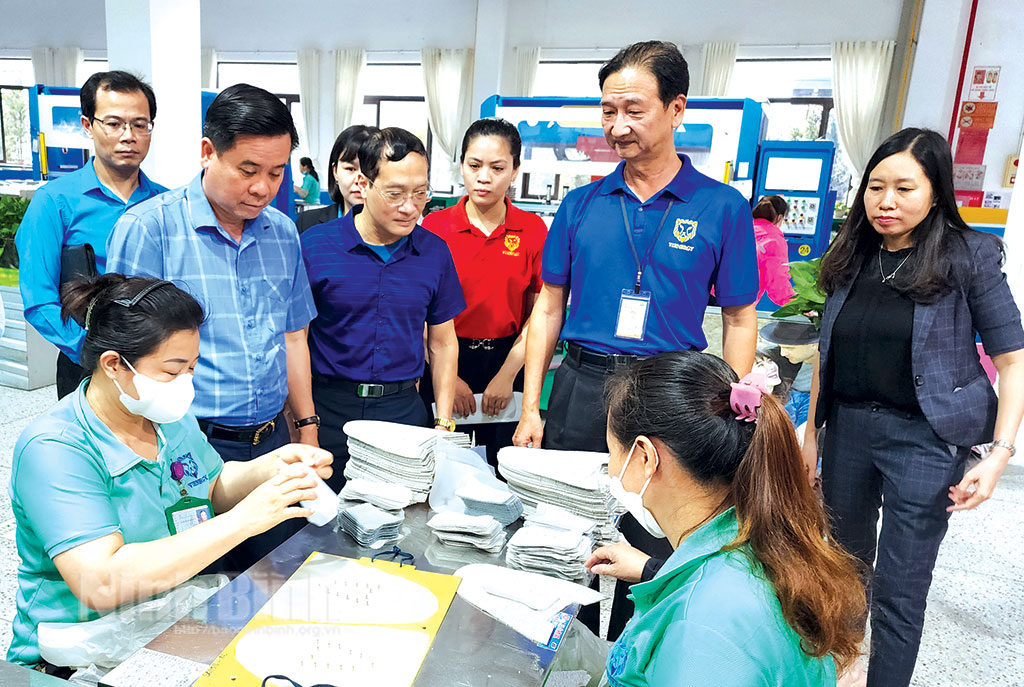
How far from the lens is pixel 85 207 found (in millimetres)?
2359

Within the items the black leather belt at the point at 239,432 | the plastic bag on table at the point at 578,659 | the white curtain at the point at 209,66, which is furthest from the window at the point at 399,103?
the plastic bag on table at the point at 578,659

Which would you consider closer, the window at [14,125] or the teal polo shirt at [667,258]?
the teal polo shirt at [667,258]

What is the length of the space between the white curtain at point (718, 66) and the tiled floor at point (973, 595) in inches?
274

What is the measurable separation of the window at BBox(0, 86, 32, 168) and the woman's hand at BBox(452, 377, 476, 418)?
13.6 meters

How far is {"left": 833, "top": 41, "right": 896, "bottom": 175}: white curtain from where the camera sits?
8.79 metres

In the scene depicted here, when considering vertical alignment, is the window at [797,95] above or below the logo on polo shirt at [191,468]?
above

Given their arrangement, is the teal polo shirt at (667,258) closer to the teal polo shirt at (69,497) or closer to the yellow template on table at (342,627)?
the yellow template on table at (342,627)

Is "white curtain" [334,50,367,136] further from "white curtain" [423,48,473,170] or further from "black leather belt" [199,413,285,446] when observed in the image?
"black leather belt" [199,413,285,446]

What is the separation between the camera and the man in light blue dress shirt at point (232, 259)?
1.66 m

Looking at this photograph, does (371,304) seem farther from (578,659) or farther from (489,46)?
(489,46)

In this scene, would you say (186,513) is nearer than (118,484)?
No

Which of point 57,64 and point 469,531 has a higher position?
point 57,64

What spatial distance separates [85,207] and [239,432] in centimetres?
116

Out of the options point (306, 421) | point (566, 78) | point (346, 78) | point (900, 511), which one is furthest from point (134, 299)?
point (346, 78)
